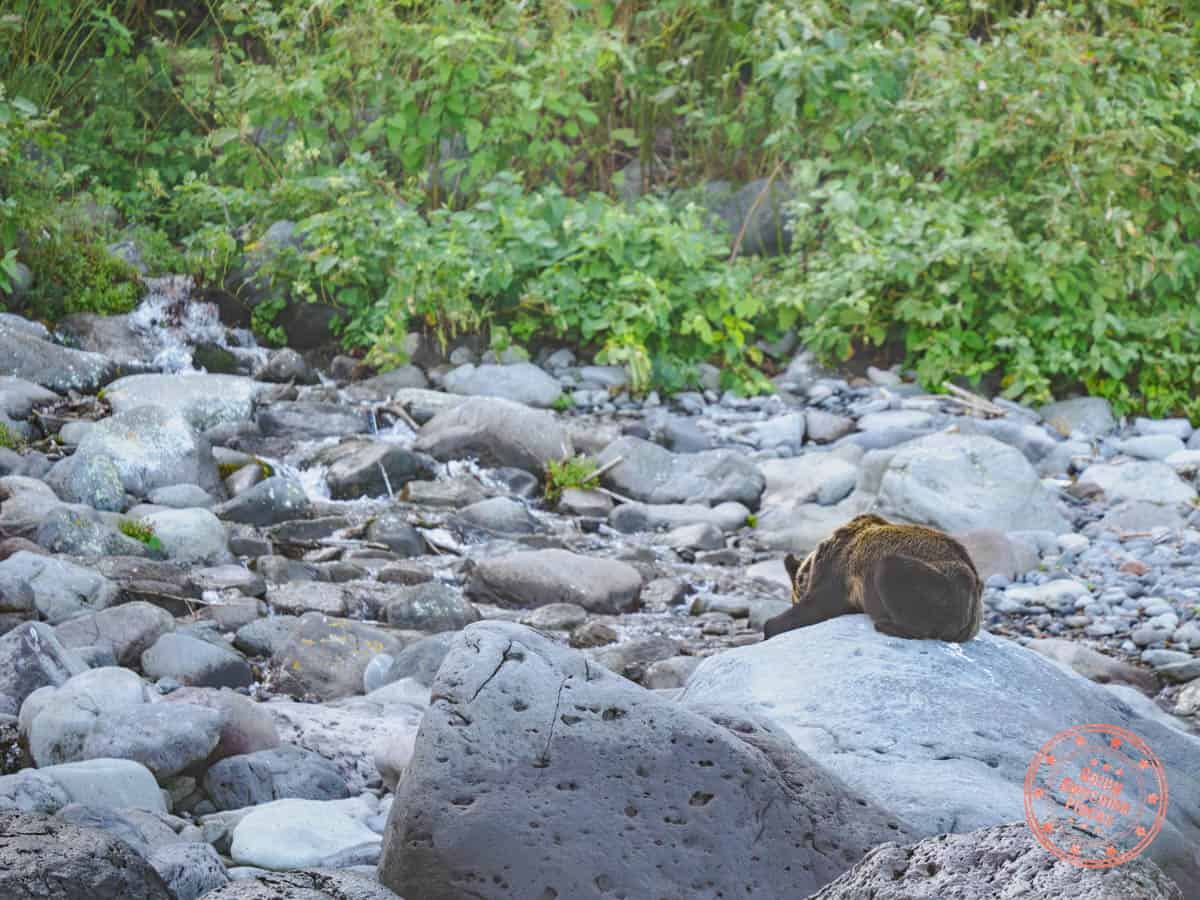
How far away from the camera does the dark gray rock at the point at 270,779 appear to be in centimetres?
341

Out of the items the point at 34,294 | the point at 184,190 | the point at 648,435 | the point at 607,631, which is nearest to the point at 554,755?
the point at 607,631

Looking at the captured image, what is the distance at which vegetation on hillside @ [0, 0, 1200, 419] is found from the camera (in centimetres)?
857

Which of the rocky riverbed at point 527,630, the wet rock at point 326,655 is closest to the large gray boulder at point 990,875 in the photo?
the rocky riverbed at point 527,630

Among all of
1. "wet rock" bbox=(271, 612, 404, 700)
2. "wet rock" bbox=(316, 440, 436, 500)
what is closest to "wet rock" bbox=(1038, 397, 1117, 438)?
"wet rock" bbox=(316, 440, 436, 500)

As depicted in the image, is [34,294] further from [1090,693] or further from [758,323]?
[1090,693]

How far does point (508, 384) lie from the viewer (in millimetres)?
8703

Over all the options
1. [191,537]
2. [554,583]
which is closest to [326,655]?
[554,583]

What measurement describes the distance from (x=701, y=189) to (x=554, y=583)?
18.6 feet

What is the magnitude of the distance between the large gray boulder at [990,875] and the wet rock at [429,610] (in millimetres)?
3619

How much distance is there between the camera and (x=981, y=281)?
8797mm

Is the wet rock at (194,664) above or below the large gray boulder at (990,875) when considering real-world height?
below

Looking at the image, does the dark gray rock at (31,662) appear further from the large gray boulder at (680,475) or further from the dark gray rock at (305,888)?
the large gray boulder at (680,475)

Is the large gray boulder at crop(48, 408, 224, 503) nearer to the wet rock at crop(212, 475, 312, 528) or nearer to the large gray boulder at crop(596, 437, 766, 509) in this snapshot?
the wet rock at crop(212, 475, 312, 528)

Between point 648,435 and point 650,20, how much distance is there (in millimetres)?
4459
